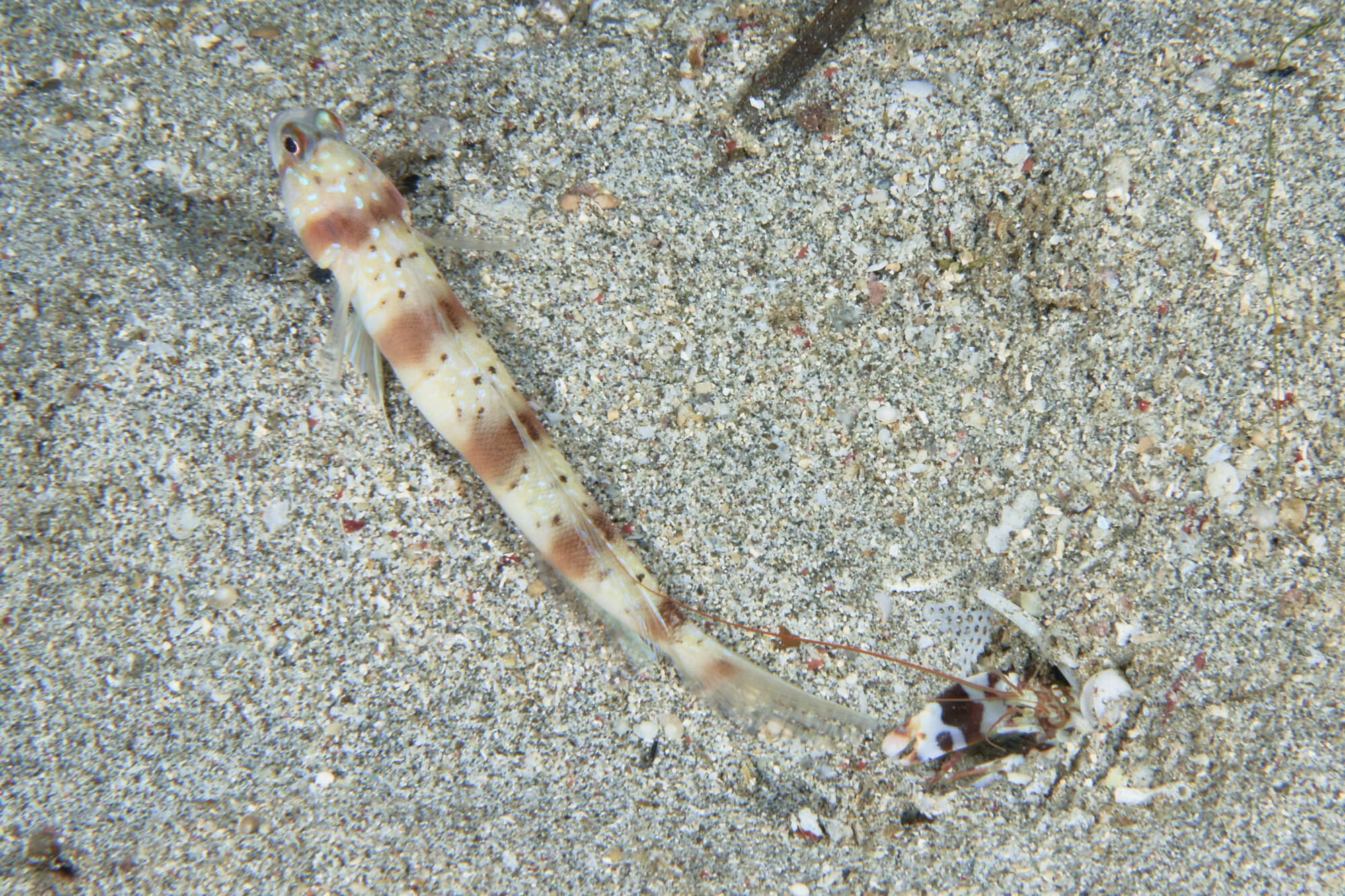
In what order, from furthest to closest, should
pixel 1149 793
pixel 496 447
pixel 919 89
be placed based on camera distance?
1. pixel 919 89
2. pixel 496 447
3. pixel 1149 793

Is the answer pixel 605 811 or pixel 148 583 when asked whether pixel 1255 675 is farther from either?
pixel 148 583

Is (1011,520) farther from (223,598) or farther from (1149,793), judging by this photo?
(223,598)

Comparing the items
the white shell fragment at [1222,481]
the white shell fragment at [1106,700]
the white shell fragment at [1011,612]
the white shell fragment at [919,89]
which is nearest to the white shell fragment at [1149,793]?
the white shell fragment at [1106,700]

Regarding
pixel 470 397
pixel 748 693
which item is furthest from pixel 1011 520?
pixel 470 397

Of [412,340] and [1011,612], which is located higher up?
[412,340]

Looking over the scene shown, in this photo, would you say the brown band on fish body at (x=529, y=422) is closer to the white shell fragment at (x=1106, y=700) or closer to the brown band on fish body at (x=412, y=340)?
the brown band on fish body at (x=412, y=340)

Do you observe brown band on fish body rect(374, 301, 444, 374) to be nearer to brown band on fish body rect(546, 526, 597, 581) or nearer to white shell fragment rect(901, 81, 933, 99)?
brown band on fish body rect(546, 526, 597, 581)
